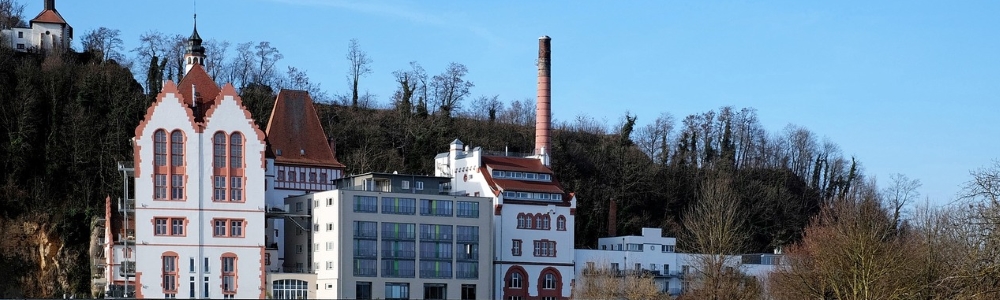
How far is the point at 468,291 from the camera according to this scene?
3514 inches

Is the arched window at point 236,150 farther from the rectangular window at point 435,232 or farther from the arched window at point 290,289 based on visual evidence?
the rectangular window at point 435,232

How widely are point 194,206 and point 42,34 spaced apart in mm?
36307

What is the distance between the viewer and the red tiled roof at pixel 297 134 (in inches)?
Result: 3723

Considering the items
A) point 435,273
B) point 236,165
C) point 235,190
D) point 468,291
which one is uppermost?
point 236,165

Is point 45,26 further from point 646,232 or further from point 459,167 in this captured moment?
point 646,232

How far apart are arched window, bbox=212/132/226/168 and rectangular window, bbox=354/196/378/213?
8449 mm

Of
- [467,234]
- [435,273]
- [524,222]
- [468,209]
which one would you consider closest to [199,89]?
[468,209]

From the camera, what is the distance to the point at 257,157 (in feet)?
285

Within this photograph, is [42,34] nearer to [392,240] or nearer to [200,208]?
[200,208]

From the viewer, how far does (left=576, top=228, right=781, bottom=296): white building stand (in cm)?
9650

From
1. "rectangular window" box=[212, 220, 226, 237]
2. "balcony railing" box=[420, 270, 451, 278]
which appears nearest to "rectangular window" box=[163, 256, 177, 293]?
"rectangular window" box=[212, 220, 226, 237]

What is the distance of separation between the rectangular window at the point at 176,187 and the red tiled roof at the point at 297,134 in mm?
9652

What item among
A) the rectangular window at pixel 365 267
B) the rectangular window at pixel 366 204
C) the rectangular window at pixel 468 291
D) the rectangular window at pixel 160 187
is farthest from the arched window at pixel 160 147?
the rectangular window at pixel 468 291

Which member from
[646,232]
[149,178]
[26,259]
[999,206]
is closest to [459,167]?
[646,232]
